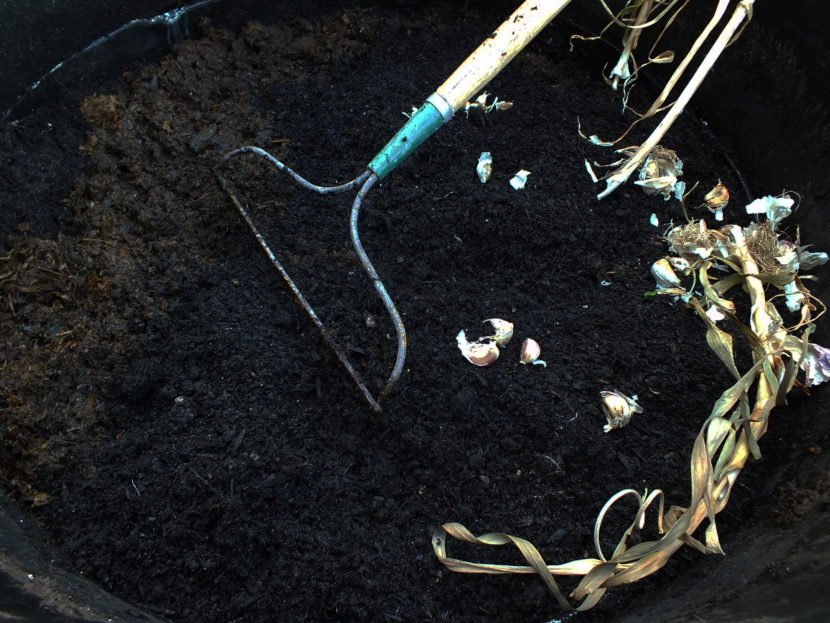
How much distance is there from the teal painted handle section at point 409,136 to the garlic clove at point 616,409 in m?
A: 0.60

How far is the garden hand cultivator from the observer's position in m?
1.16

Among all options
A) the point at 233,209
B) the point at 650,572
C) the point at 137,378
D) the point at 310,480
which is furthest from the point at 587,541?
the point at 233,209

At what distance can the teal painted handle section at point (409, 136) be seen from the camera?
1174 mm

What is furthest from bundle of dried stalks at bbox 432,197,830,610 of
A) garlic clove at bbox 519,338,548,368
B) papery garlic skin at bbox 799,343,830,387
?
garlic clove at bbox 519,338,548,368

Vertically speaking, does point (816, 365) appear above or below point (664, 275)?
below

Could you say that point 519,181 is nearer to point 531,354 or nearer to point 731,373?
point 531,354

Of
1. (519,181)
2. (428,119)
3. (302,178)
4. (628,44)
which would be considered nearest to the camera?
(428,119)

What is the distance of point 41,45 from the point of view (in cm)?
150

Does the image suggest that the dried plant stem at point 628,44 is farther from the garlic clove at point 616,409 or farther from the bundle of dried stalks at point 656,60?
the garlic clove at point 616,409

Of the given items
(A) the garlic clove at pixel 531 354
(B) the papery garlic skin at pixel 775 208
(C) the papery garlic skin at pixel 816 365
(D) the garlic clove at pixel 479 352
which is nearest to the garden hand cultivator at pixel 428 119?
(D) the garlic clove at pixel 479 352

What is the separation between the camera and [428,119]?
3.85 ft

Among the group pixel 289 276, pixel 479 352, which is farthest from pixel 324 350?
pixel 479 352

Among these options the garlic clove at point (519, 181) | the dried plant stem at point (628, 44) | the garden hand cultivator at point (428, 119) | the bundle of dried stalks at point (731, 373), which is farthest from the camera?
the dried plant stem at point (628, 44)

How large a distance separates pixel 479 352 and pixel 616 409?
277 mm
